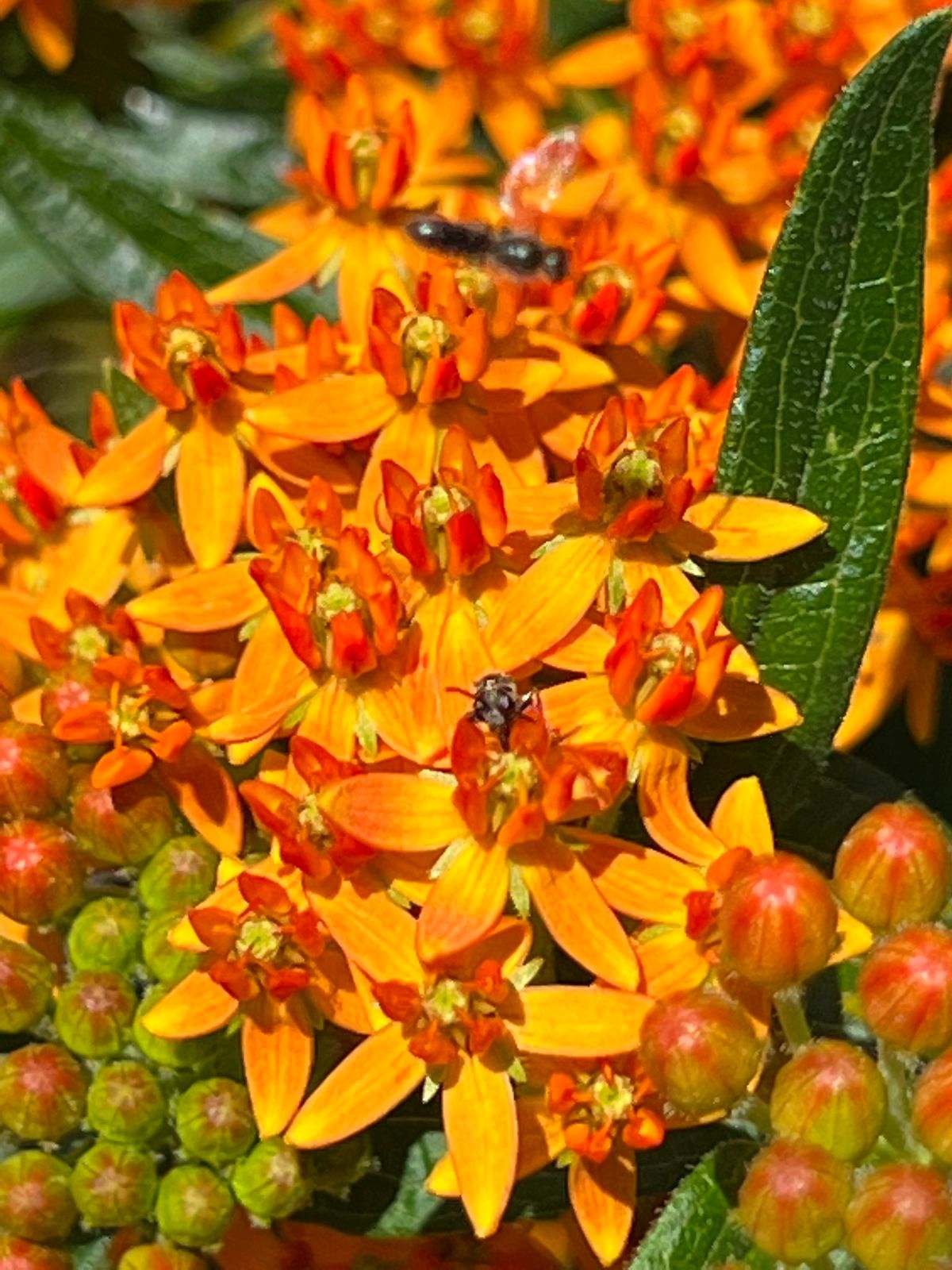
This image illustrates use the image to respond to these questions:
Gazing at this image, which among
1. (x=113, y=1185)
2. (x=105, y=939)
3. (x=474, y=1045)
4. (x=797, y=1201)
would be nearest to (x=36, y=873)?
(x=105, y=939)

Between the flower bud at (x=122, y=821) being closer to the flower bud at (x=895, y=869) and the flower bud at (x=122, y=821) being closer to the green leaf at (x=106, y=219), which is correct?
the flower bud at (x=895, y=869)

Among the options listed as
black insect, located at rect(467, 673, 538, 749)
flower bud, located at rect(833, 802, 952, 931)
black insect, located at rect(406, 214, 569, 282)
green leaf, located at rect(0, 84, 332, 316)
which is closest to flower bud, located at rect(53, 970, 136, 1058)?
black insect, located at rect(467, 673, 538, 749)

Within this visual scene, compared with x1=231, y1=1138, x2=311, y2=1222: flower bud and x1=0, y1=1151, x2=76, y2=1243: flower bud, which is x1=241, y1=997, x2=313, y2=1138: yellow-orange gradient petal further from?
x1=0, y1=1151, x2=76, y2=1243: flower bud

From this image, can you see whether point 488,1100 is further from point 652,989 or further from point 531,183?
point 531,183

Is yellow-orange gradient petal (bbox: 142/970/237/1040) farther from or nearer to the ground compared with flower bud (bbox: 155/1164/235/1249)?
farther from the ground

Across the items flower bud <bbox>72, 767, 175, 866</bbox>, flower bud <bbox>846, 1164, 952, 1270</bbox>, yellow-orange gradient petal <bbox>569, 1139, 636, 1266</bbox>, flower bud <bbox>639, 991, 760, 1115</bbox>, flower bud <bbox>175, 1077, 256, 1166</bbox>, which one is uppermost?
flower bud <bbox>72, 767, 175, 866</bbox>

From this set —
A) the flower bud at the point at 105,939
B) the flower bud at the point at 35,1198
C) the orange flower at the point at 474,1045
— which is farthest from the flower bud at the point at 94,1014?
the orange flower at the point at 474,1045
